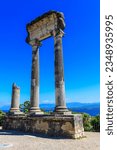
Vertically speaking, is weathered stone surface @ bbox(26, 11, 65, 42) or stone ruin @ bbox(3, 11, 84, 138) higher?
weathered stone surface @ bbox(26, 11, 65, 42)

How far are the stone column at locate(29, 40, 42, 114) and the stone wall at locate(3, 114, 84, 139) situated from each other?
1264 millimetres

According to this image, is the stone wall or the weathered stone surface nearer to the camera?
the stone wall

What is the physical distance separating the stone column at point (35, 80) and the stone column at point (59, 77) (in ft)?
10.5

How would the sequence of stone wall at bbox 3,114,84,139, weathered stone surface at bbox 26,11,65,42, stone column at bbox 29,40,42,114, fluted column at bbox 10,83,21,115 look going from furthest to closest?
fluted column at bbox 10,83,21,115 → stone column at bbox 29,40,42,114 → weathered stone surface at bbox 26,11,65,42 → stone wall at bbox 3,114,84,139

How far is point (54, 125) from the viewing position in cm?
1507

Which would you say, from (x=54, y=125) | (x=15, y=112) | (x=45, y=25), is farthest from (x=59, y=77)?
(x=15, y=112)

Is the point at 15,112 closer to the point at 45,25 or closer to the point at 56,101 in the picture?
the point at 56,101

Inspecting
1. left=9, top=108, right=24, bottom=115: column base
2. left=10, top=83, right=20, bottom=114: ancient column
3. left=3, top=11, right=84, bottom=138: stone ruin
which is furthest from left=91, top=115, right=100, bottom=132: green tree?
left=10, top=83, right=20, bottom=114: ancient column

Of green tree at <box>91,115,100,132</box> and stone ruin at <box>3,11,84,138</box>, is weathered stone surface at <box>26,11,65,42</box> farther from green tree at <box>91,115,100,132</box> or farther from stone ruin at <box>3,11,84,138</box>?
green tree at <box>91,115,100,132</box>

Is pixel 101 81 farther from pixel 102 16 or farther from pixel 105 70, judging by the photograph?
pixel 102 16

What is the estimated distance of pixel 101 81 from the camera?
8.55m

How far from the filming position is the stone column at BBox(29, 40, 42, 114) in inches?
745

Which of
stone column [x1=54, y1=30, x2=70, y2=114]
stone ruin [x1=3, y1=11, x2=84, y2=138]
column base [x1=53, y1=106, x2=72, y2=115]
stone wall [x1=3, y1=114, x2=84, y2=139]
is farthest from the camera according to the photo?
stone column [x1=54, y1=30, x2=70, y2=114]

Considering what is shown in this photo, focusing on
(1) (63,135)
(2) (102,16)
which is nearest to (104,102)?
(2) (102,16)
